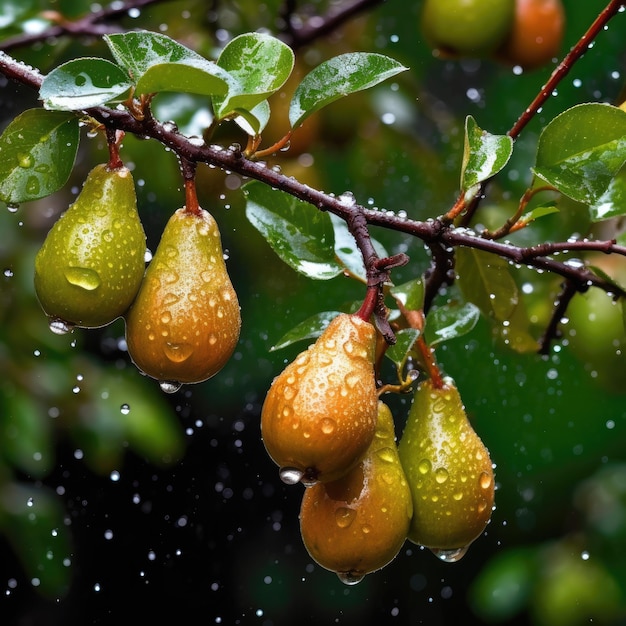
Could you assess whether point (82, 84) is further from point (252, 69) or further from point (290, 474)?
point (290, 474)

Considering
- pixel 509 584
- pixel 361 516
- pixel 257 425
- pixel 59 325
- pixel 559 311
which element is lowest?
pixel 509 584

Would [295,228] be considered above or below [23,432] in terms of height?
above

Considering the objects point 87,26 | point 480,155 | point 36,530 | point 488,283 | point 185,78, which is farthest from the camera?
point 36,530

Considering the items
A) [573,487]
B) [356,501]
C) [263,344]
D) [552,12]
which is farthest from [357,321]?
[573,487]

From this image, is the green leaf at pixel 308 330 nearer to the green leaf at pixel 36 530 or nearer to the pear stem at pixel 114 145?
the pear stem at pixel 114 145

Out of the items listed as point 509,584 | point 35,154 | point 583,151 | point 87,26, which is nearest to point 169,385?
point 35,154

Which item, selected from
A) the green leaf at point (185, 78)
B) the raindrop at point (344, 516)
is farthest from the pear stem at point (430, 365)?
the green leaf at point (185, 78)
